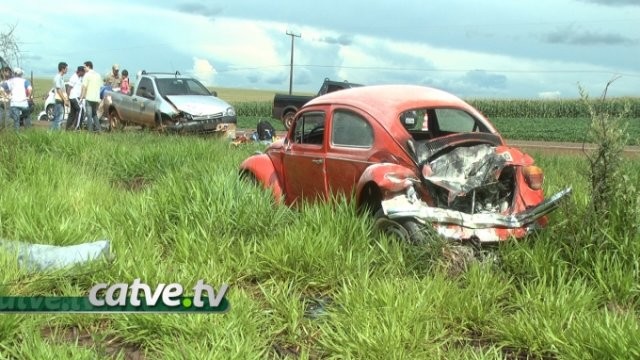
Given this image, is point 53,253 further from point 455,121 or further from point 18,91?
point 18,91

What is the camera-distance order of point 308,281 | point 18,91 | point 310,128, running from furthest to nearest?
point 18,91
point 310,128
point 308,281

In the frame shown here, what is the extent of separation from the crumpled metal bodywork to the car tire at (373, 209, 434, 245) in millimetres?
75

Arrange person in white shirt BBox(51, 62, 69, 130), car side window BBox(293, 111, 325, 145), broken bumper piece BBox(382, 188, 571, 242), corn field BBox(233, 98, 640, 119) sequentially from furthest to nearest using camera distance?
corn field BBox(233, 98, 640, 119) → person in white shirt BBox(51, 62, 69, 130) → car side window BBox(293, 111, 325, 145) → broken bumper piece BBox(382, 188, 571, 242)

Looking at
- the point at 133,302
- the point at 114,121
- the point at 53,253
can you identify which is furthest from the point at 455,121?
the point at 114,121

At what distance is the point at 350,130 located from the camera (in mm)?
6859

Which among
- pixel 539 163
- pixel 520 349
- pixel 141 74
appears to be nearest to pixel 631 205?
pixel 520 349

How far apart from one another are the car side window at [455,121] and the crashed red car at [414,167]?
1 cm

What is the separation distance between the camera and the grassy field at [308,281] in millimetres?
3770

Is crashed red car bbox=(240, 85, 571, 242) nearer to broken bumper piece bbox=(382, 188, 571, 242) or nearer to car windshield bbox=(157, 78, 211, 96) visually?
broken bumper piece bbox=(382, 188, 571, 242)

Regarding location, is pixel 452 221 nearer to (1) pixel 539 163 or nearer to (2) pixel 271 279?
(2) pixel 271 279

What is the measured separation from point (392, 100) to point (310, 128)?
1.36 meters

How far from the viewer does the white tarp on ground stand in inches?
188

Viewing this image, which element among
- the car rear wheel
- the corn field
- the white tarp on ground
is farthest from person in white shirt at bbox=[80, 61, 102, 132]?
the corn field

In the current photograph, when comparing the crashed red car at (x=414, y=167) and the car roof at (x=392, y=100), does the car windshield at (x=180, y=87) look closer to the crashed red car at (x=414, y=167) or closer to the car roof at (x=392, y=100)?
the crashed red car at (x=414, y=167)
